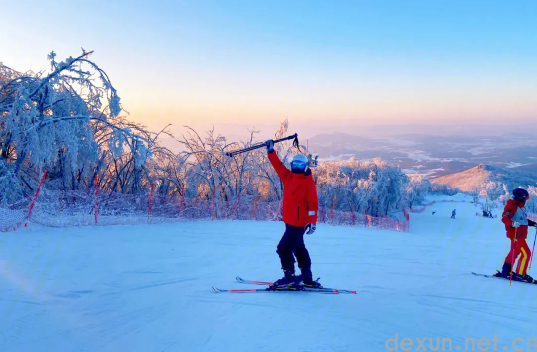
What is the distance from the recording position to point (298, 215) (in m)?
5.28

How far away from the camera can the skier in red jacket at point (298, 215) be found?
5.27 metres

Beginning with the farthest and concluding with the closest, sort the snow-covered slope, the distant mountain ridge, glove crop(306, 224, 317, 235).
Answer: the distant mountain ridge, glove crop(306, 224, 317, 235), the snow-covered slope

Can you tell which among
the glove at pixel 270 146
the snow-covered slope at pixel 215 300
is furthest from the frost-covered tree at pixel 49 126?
the glove at pixel 270 146

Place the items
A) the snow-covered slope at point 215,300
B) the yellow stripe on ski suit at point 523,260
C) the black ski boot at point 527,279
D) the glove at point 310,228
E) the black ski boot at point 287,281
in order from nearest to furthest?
the snow-covered slope at point 215,300, the glove at point 310,228, the black ski boot at point 287,281, the black ski boot at point 527,279, the yellow stripe on ski suit at point 523,260

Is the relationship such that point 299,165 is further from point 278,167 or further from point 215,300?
point 215,300

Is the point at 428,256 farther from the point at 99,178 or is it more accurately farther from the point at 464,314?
the point at 99,178

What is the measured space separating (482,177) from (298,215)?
3876 inches

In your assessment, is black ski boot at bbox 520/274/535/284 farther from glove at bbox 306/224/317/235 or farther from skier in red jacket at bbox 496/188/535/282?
glove at bbox 306/224/317/235

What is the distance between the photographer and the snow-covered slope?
3.78 m

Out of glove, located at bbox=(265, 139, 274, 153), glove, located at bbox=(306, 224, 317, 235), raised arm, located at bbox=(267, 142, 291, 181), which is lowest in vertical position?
glove, located at bbox=(306, 224, 317, 235)

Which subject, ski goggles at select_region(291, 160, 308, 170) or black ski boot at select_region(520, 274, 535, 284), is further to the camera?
black ski boot at select_region(520, 274, 535, 284)

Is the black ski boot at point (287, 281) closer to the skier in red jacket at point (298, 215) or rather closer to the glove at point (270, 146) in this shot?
the skier in red jacket at point (298, 215)

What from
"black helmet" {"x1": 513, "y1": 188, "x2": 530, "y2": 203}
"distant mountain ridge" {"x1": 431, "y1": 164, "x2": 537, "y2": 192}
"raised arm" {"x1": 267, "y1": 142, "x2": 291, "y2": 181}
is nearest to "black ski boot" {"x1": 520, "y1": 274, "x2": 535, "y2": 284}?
"black helmet" {"x1": 513, "y1": 188, "x2": 530, "y2": 203}

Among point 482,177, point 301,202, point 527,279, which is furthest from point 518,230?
point 482,177
